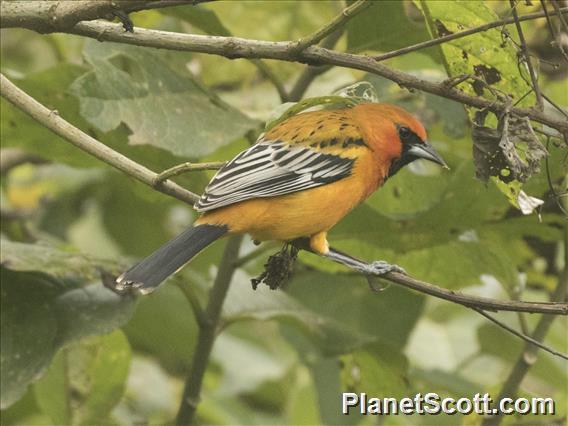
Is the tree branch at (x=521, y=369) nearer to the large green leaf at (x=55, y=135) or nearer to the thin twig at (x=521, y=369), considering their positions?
the thin twig at (x=521, y=369)

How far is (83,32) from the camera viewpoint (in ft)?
8.79

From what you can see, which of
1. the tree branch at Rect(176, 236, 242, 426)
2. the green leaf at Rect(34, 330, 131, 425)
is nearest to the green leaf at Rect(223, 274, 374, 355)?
the tree branch at Rect(176, 236, 242, 426)

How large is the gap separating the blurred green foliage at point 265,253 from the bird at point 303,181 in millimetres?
222

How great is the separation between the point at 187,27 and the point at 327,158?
197 cm

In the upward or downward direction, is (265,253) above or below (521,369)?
above

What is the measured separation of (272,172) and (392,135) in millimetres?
548

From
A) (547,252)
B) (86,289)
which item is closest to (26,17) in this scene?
(86,289)

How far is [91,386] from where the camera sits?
174 inches

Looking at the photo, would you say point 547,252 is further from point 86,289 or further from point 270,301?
point 86,289

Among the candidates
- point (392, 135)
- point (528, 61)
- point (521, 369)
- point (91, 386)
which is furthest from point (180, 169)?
point (91, 386)

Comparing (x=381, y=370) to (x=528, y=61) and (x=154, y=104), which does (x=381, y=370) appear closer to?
(x=154, y=104)

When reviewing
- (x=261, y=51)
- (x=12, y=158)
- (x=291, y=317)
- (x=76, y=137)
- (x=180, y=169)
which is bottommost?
(x=291, y=317)

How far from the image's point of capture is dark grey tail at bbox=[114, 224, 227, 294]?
3057 mm

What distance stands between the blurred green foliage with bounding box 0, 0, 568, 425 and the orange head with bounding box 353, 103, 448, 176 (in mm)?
150
